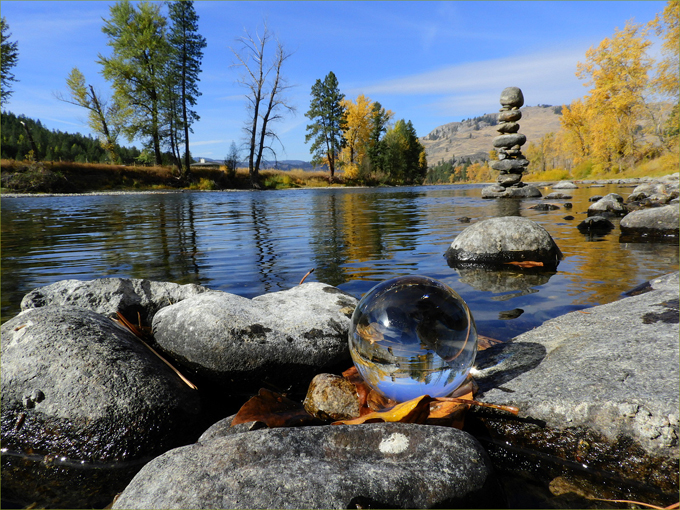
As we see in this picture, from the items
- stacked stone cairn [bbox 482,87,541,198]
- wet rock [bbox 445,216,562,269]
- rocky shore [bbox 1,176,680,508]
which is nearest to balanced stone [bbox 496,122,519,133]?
stacked stone cairn [bbox 482,87,541,198]

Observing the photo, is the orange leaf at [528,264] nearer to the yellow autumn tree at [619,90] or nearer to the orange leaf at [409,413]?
the orange leaf at [409,413]

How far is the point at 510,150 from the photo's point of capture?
22766 millimetres

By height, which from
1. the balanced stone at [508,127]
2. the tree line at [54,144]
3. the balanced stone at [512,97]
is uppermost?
the tree line at [54,144]

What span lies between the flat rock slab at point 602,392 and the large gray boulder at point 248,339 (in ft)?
3.79

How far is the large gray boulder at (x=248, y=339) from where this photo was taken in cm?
286

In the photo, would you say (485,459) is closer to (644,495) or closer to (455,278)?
(644,495)

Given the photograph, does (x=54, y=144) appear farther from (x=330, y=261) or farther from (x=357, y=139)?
(x=330, y=261)

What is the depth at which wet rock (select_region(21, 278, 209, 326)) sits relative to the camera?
366 cm

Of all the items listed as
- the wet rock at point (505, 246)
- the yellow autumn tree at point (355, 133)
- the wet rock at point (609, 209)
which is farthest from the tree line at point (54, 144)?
the wet rock at point (505, 246)

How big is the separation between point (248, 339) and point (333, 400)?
870 millimetres

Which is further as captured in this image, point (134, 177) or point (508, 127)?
point (134, 177)

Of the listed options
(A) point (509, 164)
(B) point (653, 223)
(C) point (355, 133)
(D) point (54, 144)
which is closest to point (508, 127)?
(A) point (509, 164)

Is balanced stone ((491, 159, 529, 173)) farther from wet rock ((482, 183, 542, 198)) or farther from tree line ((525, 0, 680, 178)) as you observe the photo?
tree line ((525, 0, 680, 178))

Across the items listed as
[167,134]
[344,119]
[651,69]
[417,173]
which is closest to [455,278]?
[167,134]
